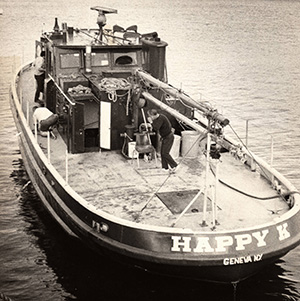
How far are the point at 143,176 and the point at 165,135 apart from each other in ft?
4.55

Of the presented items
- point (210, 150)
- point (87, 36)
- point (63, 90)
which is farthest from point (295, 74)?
point (210, 150)

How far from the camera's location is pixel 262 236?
13.3 meters

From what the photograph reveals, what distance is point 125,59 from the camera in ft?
66.0

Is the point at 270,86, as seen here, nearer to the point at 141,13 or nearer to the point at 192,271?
the point at 192,271

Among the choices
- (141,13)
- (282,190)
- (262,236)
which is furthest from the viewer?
(141,13)

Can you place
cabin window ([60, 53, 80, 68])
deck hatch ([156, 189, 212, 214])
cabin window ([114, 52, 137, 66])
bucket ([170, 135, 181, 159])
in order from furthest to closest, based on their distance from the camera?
cabin window ([114, 52, 137, 66]) < cabin window ([60, 53, 80, 68]) < bucket ([170, 135, 181, 159]) < deck hatch ([156, 189, 212, 214])

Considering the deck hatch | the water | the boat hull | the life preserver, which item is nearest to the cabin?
the life preserver

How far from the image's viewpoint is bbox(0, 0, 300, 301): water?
14.8 metres

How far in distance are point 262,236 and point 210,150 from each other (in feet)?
7.77

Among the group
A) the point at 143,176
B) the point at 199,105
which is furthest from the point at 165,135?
the point at 199,105

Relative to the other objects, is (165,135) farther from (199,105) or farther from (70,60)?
(70,60)

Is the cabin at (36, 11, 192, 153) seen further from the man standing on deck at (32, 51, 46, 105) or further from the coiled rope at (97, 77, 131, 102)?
the man standing on deck at (32, 51, 46, 105)

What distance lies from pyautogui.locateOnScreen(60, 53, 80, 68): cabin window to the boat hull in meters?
6.69

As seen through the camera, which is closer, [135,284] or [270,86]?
[135,284]
